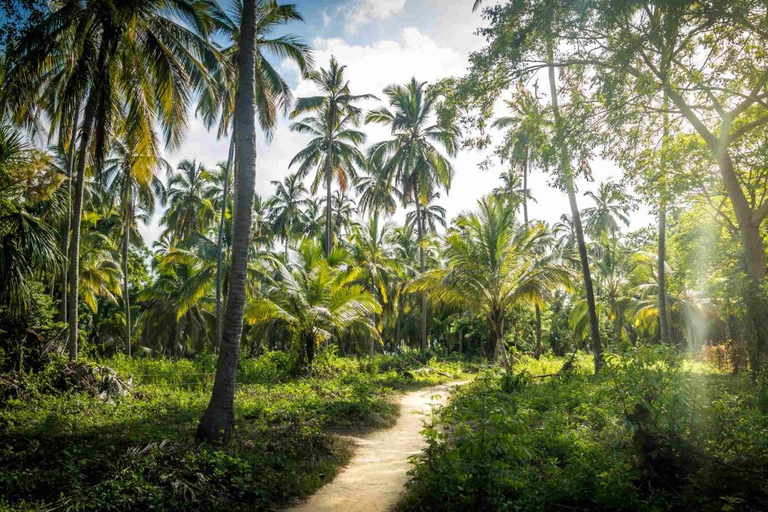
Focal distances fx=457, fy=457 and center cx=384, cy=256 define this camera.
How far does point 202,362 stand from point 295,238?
21365mm

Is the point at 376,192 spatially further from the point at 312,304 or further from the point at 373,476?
the point at 373,476

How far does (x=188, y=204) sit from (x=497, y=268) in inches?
975

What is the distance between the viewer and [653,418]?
485 centimetres

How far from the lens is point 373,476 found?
627cm

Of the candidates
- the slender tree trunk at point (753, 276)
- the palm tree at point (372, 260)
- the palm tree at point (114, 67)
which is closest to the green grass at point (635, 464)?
the slender tree trunk at point (753, 276)

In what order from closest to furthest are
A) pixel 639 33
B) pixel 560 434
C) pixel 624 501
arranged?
pixel 624 501 < pixel 560 434 < pixel 639 33

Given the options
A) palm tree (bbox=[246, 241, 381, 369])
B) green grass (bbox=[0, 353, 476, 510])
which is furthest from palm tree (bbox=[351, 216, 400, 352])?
green grass (bbox=[0, 353, 476, 510])

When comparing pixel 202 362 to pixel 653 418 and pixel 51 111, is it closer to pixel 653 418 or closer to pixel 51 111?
pixel 51 111

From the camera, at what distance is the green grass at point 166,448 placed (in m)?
4.54

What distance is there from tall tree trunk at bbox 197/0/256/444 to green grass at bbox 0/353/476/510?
2.94 feet

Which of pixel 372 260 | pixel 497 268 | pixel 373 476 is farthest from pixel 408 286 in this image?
pixel 373 476

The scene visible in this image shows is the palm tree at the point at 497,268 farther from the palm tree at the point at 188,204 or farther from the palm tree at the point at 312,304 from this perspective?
the palm tree at the point at 188,204

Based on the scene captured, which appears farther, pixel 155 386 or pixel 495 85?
pixel 155 386

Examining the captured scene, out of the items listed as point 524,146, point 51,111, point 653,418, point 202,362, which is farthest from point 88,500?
point 202,362
